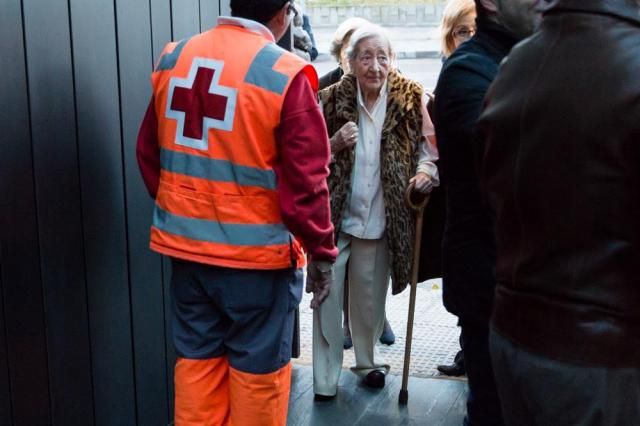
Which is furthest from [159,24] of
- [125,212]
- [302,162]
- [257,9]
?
[302,162]

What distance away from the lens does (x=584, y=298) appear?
6.95 ft

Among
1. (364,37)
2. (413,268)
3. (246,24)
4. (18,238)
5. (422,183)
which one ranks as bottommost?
(413,268)

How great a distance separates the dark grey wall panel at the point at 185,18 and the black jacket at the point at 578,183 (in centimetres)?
230

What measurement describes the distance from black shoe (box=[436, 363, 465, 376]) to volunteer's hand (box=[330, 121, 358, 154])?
4.65 ft

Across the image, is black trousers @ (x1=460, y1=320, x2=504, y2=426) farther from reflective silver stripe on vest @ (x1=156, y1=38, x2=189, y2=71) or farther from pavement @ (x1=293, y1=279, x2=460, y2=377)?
pavement @ (x1=293, y1=279, x2=460, y2=377)

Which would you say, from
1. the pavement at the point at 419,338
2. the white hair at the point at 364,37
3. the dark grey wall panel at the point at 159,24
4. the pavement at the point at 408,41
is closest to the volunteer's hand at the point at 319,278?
the dark grey wall panel at the point at 159,24

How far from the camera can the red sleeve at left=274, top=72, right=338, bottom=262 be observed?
3.12 meters

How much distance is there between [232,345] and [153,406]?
1117 mm

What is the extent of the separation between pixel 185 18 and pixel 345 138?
Result: 1.08m

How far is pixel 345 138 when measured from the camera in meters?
5.01

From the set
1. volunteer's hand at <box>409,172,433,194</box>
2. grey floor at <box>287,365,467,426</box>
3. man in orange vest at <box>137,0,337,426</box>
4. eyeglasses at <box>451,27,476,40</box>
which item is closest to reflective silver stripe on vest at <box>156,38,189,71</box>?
man in orange vest at <box>137,0,337,426</box>

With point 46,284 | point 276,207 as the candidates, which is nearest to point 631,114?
point 276,207

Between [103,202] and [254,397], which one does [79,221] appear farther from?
[254,397]

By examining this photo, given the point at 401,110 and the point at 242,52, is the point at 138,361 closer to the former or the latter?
the point at 242,52
